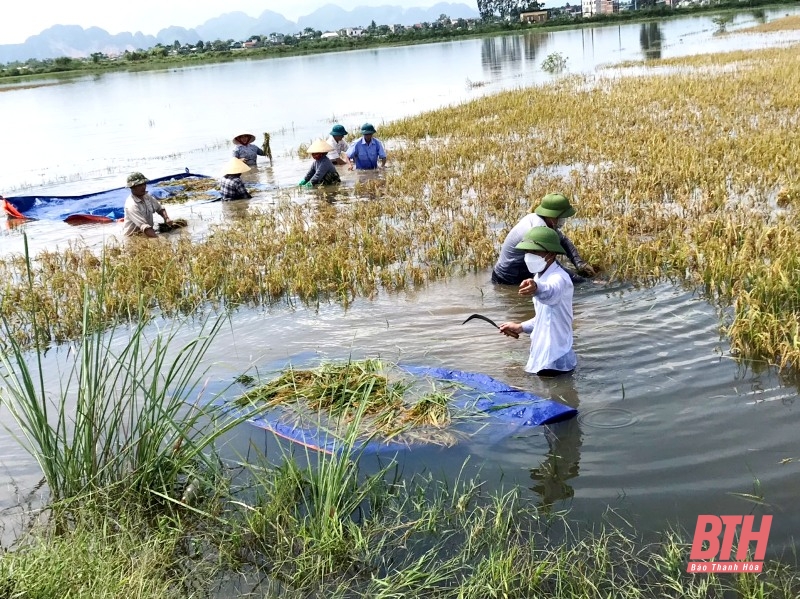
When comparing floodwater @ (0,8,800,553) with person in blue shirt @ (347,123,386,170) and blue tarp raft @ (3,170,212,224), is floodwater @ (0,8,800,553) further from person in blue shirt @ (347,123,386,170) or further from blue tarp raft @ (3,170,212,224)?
person in blue shirt @ (347,123,386,170)

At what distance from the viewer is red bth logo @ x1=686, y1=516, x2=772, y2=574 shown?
2.67 meters

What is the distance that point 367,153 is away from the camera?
1209 cm

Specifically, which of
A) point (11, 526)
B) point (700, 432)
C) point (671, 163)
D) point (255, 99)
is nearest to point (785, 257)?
point (700, 432)

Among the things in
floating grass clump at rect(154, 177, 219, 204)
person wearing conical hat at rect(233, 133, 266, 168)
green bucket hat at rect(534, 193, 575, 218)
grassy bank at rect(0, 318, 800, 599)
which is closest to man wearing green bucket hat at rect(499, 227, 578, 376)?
green bucket hat at rect(534, 193, 575, 218)

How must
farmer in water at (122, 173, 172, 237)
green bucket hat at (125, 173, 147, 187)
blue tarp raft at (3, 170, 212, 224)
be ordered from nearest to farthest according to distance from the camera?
green bucket hat at (125, 173, 147, 187), farmer in water at (122, 173, 172, 237), blue tarp raft at (3, 170, 212, 224)

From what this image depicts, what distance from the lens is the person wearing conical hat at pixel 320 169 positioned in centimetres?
1122

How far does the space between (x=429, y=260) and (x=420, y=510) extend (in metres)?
4.24

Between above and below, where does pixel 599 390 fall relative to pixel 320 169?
below

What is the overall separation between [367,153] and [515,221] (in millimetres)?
4771

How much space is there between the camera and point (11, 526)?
3361mm

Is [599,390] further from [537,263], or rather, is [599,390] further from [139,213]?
[139,213]

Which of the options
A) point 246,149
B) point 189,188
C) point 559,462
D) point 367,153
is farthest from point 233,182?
point 559,462

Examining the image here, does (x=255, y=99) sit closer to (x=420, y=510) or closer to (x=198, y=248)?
(x=198, y=248)

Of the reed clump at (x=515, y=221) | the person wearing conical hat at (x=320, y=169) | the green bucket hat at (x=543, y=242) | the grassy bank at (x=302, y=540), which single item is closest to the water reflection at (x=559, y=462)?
the grassy bank at (x=302, y=540)
